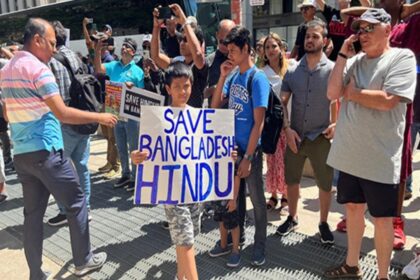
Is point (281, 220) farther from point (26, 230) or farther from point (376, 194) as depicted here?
point (26, 230)

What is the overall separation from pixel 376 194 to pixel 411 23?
140cm

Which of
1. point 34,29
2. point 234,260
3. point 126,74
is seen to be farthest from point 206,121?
point 126,74

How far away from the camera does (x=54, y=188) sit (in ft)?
9.21

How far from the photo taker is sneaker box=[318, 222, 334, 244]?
3.30 meters

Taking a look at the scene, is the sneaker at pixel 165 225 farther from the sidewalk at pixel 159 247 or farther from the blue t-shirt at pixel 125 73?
the blue t-shirt at pixel 125 73

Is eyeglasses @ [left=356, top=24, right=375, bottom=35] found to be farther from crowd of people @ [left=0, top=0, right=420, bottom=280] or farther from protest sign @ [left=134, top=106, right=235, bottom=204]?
protest sign @ [left=134, top=106, right=235, bottom=204]

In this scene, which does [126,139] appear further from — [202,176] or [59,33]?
[202,176]

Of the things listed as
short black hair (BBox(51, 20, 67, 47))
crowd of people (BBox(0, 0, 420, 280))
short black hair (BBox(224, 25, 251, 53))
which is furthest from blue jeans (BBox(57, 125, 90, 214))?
short black hair (BBox(224, 25, 251, 53))

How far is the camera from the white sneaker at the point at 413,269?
270 centimetres

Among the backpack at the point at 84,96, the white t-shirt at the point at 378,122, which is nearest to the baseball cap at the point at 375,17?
the white t-shirt at the point at 378,122

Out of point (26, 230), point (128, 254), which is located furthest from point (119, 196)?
point (26, 230)

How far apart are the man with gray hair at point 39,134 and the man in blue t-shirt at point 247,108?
0.93 m

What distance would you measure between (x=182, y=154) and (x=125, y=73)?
2457 mm

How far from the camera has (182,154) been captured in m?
2.56
